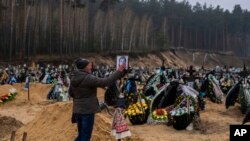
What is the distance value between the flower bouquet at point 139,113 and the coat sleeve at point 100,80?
7427 mm

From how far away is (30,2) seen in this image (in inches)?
2210

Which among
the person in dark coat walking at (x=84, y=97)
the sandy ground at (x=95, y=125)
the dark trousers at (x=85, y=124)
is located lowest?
the sandy ground at (x=95, y=125)

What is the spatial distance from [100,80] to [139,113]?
755cm

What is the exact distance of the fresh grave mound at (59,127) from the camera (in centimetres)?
1120

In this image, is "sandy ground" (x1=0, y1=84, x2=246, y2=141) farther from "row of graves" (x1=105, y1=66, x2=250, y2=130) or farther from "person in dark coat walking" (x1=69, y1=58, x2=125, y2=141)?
"person in dark coat walking" (x1=69, y1=58, x2=125, y2=141)

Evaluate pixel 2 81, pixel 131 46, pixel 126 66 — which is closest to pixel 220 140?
pixel 126 66

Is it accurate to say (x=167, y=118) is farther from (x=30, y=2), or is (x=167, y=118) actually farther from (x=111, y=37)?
(x=111, y=37)

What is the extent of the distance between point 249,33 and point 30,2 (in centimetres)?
8737

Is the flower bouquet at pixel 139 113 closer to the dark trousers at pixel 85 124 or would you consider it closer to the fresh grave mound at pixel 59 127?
the fresh grave mound at pixel 59 127

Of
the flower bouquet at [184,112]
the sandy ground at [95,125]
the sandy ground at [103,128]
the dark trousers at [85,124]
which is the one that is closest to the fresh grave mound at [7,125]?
the sandy ground at [95,125]

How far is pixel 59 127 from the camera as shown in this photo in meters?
11.8

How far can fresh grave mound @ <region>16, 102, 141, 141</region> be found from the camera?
11203 mm

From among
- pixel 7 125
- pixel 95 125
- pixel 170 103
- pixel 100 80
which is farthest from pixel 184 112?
pixel 100 80

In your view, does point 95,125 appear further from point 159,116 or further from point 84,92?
point 159,116
